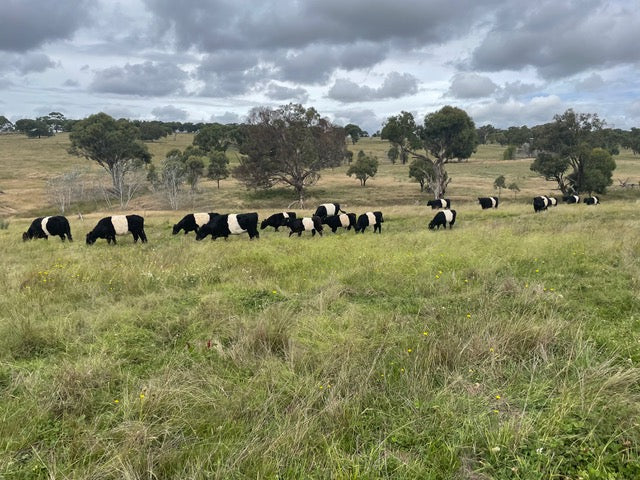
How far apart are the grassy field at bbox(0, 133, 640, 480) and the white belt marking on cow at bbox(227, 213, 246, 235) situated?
22.9 ft

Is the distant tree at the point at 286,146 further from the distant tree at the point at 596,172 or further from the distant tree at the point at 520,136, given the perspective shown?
the distant tree at the point at 520,136

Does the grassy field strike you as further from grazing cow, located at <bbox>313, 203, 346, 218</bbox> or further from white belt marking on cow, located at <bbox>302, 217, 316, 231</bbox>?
grazing cow, located at <bbox>313, 203, 346, 218</bbox>

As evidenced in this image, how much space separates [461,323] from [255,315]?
3.05 metres

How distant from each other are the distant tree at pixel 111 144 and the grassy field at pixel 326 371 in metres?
47.6

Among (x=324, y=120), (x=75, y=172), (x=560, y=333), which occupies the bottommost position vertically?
(x=560, y=333)

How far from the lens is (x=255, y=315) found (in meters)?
6.17

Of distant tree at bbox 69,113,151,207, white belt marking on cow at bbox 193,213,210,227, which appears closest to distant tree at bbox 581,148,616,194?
white belt marking on cow at bbox 193,213,210,227

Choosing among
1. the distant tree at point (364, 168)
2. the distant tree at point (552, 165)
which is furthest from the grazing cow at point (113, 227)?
the distant tree at point (364, 168)

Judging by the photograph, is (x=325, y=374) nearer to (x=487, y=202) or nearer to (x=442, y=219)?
(x=442, y=219)

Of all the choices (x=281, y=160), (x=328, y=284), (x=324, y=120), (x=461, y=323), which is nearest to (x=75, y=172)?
(x=281, y=160)

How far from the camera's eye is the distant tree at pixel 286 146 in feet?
139

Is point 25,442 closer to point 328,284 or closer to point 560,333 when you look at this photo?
point 328,284

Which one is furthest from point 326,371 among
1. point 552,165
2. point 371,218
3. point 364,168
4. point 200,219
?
point 364,168

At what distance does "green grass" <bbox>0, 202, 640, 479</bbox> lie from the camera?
305 cm
